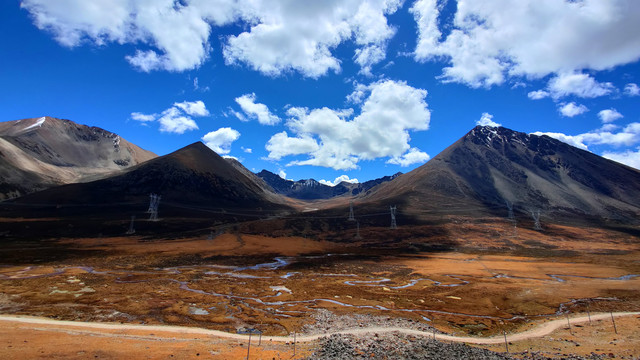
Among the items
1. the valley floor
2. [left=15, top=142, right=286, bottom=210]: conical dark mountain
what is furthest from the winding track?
[left=15, top=142, right=286, bottom=210]: conical dark mountain

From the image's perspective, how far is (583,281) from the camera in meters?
45.0

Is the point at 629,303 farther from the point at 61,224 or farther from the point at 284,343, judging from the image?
the point at 61,224

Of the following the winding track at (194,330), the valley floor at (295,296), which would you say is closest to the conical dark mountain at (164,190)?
the valley floor at (295,296)

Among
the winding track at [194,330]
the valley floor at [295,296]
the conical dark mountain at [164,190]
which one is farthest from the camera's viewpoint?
the conical dark mountain at [164,190]

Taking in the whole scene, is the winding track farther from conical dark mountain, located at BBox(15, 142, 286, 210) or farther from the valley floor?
conical dark mountain, located at BBox(15, 142, 286, 210)

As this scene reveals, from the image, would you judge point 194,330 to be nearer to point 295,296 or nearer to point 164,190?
point 295,296

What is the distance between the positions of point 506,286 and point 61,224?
12673 centimetres

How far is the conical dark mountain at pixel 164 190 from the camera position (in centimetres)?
13450

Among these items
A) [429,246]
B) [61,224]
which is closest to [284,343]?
[429,246]

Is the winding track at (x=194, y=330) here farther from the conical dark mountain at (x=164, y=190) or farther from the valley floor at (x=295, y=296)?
the conical dark mountain at (x=164, y=190)

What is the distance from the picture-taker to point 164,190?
16138 centimetres

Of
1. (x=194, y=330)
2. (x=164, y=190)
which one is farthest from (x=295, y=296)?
(x=164, y=190)

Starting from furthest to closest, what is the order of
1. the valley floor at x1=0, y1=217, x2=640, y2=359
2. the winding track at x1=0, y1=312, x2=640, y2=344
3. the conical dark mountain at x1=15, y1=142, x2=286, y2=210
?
the conical dark mountain at x1=15, y1=142, x2=286, y2=210 → the winding track at x1=0, y1=312, x2=640, y2=344 → the valley floor at x1=0, y1=217, x2=640, y2=359

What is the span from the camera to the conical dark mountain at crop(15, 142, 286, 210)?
441 ft
